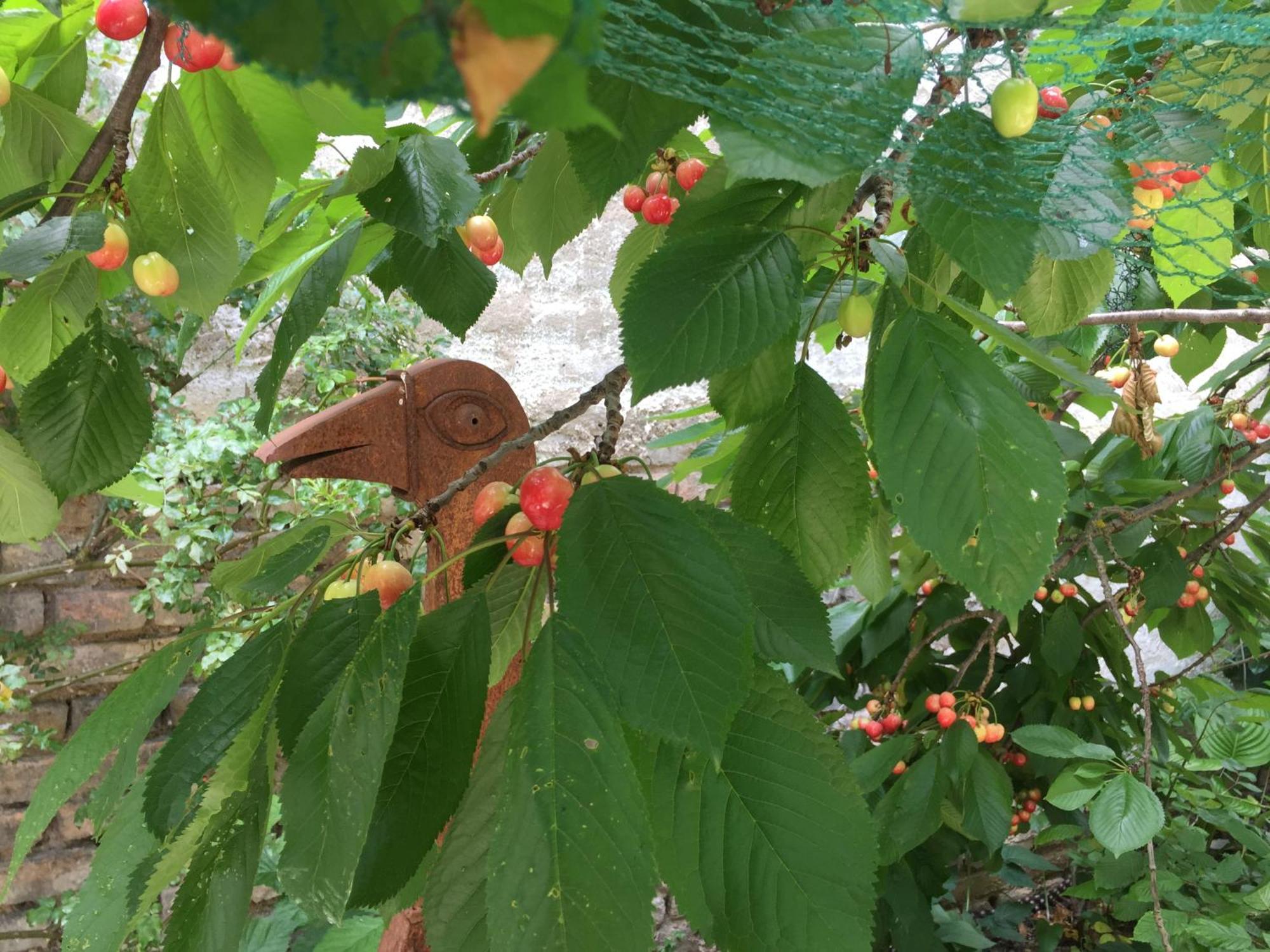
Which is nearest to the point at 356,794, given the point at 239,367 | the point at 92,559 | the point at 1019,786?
the point at 1019,786

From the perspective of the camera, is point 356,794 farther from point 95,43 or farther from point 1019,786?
point 95,43

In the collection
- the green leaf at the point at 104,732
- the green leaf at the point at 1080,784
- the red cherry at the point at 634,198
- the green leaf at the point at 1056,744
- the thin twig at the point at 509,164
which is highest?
the thin twig at the point at 509,164

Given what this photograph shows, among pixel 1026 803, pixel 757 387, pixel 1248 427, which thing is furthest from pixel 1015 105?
pixel 1026 803

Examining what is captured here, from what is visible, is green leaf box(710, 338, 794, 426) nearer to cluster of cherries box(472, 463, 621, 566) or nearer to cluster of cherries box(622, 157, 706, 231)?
cluster of cherries box(472, 463, 621, 566)

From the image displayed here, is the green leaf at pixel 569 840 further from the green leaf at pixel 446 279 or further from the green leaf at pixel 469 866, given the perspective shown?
the green leaf at pixel 446 279

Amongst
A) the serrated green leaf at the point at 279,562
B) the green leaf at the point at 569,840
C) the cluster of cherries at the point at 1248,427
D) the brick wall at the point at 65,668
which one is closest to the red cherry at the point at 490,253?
the serrated green leaf at the point at 279,562

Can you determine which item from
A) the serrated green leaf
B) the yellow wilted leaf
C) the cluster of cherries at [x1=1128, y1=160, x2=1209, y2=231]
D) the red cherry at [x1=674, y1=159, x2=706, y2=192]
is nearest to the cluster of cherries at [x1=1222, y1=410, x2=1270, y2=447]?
the cluster of cherries at [x1=1128, y1=160, x2=1209, y2=231]
